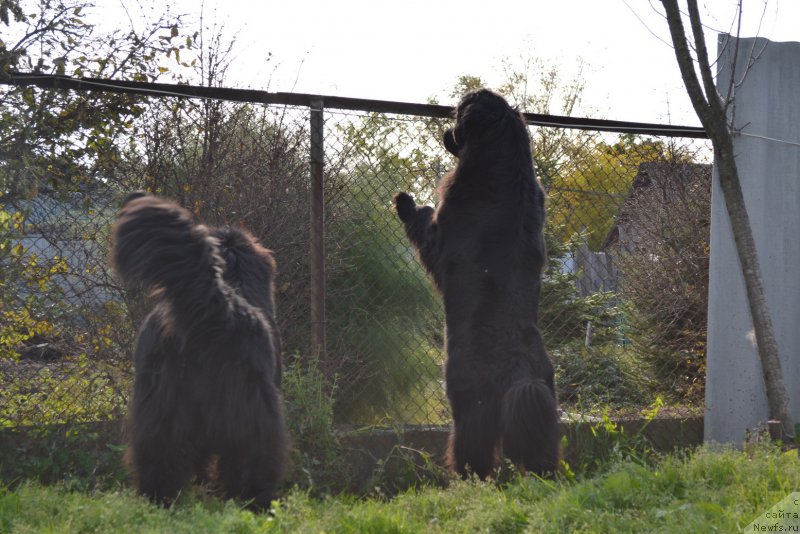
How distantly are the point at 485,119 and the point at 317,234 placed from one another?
1254mm

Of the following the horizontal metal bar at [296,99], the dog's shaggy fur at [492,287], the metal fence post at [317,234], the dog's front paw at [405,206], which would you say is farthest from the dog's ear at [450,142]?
the metal fence post at [317,234]

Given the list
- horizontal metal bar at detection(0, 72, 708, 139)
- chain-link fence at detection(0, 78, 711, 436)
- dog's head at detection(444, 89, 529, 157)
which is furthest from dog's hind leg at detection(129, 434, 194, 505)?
dog's head at detection(444, 89, 529, 157)

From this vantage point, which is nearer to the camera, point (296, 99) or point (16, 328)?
point (16, 328)

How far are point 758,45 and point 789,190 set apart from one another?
97cm

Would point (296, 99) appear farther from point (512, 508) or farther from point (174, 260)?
point (512, 508)

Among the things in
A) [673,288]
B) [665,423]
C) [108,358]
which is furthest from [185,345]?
[673,288]

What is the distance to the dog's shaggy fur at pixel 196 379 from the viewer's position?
3482 millimetres

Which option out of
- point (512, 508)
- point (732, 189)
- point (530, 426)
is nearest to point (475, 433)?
point (530, 426)

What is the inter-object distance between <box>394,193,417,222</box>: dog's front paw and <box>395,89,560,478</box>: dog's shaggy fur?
0.10 metres

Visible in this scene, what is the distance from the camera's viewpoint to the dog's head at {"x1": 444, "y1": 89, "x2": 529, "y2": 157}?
188 inches

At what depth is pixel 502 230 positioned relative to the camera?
4.50 m

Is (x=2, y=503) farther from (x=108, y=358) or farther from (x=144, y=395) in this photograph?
(x=108, y=358)

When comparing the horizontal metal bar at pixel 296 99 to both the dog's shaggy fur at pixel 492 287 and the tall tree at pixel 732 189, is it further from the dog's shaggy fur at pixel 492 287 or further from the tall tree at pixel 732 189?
the tall tree at pixel 732 189

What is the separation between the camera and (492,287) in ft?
14.3
